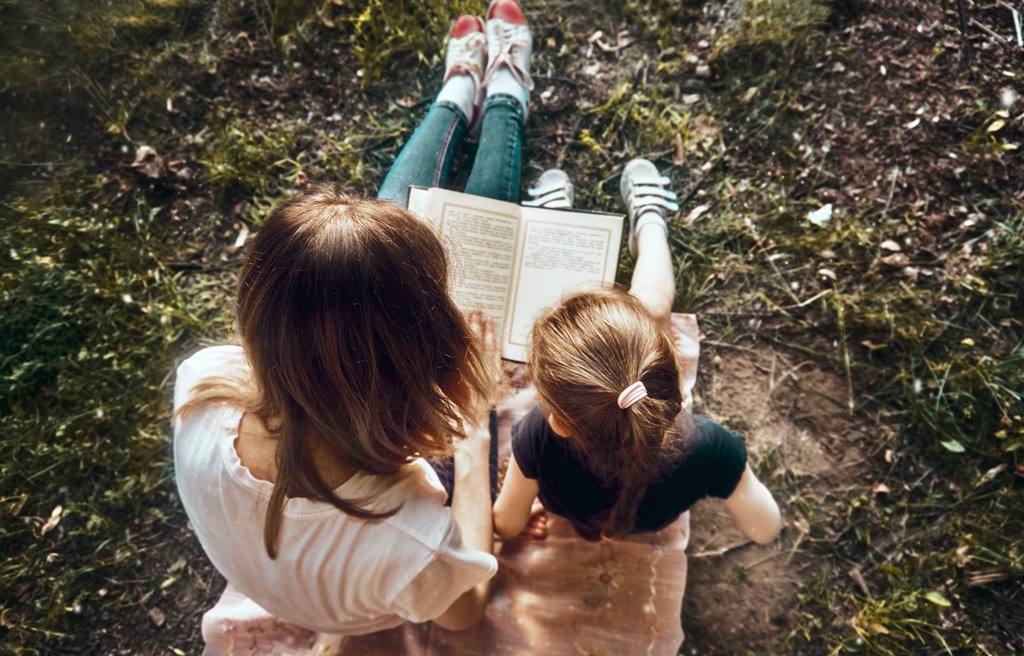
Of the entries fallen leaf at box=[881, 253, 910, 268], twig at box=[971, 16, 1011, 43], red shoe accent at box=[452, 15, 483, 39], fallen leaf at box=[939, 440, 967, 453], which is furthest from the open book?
twig at box=[971, 16, 1011, 43]

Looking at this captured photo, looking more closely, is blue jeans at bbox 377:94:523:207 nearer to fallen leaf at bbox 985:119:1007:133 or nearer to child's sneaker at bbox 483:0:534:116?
child's sneaker at bbox 483:0:534:116

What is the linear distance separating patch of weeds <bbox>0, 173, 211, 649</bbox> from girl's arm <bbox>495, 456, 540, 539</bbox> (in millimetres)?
1360

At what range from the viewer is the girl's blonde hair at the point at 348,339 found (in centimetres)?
94

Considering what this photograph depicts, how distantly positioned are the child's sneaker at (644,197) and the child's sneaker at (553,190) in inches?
9.0

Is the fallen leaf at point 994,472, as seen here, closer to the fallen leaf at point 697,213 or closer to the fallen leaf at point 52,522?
the fallen leaf at point 697,213

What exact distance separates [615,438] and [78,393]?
2181mm

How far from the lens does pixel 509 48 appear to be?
2346 mm

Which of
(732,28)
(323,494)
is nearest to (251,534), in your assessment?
(323,494)

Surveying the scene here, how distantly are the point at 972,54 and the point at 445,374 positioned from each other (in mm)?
2593

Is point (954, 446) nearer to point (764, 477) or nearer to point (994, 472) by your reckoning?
point (994, 472)

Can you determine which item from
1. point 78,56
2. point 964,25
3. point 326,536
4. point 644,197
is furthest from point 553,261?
point 78,56

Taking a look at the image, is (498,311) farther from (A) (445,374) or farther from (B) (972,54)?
(B) (972,54)

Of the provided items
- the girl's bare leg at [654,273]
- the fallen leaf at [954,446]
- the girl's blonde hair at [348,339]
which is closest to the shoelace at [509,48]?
the girl's bare leg at [654,273]

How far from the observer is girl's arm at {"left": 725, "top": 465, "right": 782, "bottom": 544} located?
158 centimetres
